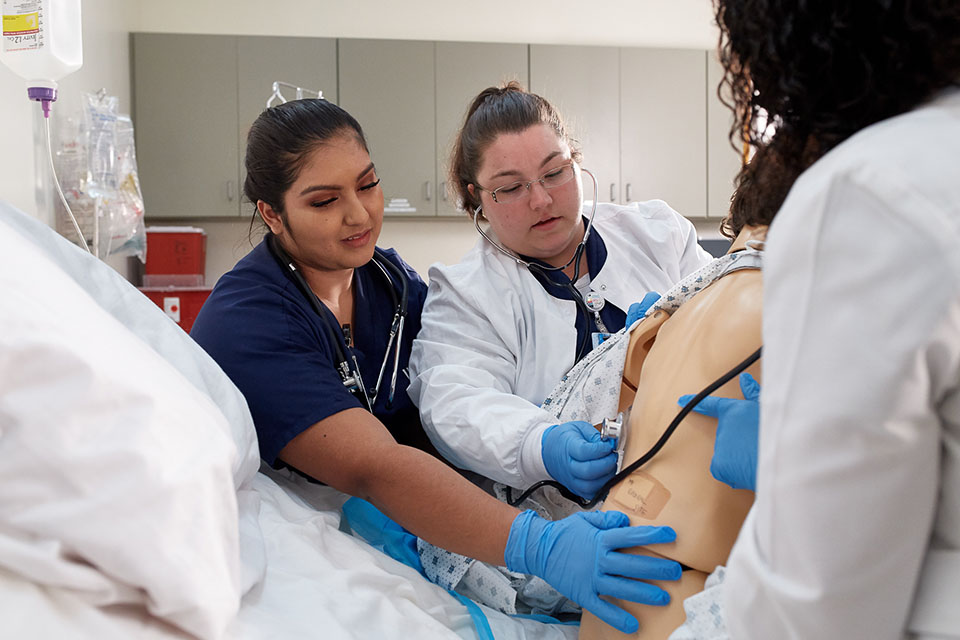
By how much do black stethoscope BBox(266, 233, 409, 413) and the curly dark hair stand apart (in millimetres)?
903

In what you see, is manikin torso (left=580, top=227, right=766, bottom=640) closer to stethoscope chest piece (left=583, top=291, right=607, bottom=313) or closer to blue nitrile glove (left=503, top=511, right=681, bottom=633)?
blue nitrile glove (left=503, top=511, right=681, bottom=633)

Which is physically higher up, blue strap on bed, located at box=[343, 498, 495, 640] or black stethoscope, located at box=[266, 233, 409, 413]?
black stethoscope, located at box=[266, 233, 409, 413]

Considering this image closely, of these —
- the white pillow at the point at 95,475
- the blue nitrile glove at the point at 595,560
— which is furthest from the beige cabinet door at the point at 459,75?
the white pillow at the point at 95,475

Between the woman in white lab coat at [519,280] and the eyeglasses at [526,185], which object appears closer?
the woman in white lab coat at [519,280]

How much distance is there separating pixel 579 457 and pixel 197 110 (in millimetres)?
3507

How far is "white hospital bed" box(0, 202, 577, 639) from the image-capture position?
24.6 inches

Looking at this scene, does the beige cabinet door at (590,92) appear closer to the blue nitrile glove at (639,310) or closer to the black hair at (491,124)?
the black hair at (491,124)

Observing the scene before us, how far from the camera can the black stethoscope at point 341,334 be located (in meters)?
1.40

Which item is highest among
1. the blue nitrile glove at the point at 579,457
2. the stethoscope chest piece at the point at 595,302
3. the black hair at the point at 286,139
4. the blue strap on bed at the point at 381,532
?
the black hair at the point at 286,139

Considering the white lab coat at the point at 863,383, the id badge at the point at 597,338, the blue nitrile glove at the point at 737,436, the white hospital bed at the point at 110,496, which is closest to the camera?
the white lab coat at the point at 863,383

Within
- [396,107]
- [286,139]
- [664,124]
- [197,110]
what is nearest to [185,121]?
[197,110]

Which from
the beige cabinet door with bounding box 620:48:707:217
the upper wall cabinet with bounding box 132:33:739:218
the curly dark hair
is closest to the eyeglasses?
the curly dark hair

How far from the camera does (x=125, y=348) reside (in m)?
0.75

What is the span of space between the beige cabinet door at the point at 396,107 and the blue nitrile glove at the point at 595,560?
3212 mm
